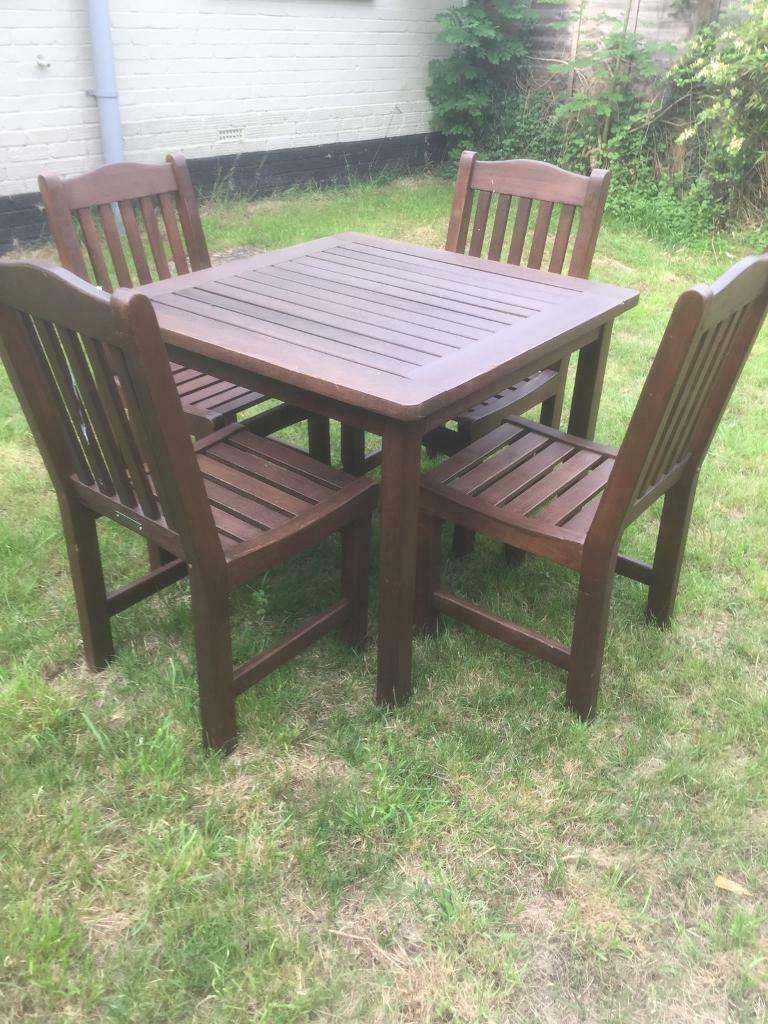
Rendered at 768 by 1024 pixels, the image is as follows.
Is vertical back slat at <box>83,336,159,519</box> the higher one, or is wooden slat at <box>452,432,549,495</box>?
vertical back slat at <box>83,336,159,519</box>

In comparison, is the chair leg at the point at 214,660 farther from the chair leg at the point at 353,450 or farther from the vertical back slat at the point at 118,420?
the chair leg at the point at 353,450

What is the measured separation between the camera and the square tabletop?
1730 millimetres

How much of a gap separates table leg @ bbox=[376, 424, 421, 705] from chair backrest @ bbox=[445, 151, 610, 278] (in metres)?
1.15

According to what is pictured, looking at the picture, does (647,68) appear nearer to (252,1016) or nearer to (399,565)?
(399,565)

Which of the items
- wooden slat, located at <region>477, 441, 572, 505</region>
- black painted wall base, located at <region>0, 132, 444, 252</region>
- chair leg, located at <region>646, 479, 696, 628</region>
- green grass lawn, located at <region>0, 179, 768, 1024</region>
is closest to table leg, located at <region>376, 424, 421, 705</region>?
green grass lawn, located at <region>0, 179, 768, 1024</region>

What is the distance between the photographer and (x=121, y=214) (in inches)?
98.7

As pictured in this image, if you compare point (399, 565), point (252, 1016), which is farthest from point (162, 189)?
point (252, 1016)

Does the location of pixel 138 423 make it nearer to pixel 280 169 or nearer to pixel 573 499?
pixel 573 499

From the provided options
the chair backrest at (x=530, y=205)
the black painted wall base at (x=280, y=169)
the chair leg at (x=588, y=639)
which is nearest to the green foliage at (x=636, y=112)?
the black painted wall base at (x=280, y=169)

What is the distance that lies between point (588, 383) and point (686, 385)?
808mm

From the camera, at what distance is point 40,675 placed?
6.87ft

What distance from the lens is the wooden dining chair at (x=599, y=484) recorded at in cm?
159

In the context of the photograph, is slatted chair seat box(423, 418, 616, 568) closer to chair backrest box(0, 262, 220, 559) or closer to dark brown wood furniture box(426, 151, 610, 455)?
dark brown wood furniture box(426, 151, 610, 455)

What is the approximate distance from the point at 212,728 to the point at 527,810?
0.69 m
